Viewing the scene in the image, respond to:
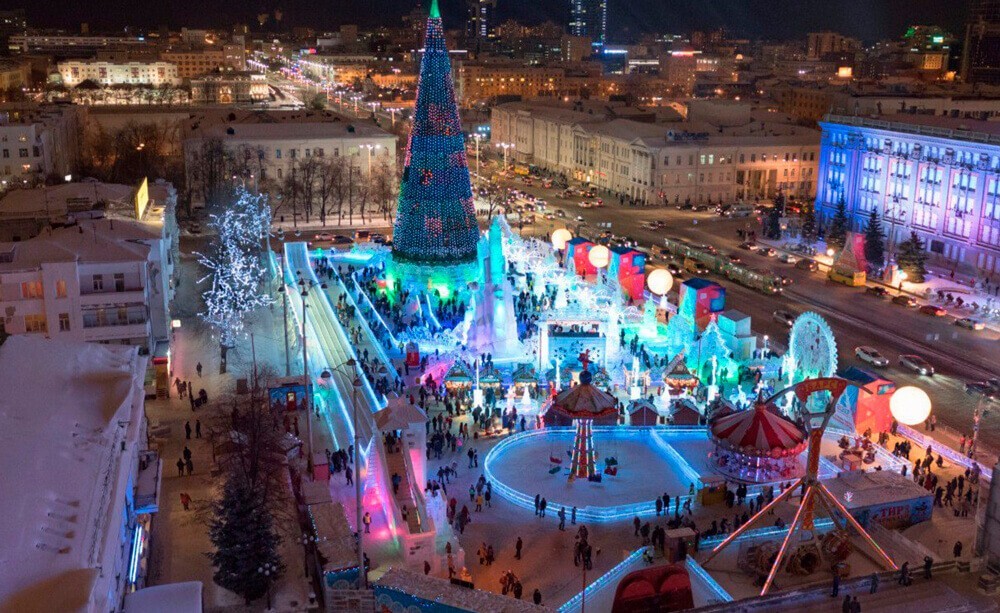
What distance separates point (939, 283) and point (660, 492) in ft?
99.7

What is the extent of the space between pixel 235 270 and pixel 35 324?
1163 cm

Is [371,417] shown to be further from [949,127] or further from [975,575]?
[949,127]

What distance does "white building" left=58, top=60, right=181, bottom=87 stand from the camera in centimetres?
14338

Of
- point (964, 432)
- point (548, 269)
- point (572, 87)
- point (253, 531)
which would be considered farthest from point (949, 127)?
point (572, 87)

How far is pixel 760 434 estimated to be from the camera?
2517 cm

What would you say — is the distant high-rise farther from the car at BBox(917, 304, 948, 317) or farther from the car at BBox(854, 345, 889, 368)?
the car at BBox(854, 345, 889, 368)

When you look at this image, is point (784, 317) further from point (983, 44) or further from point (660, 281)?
point (983, 44)

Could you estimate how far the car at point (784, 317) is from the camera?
41.2 m

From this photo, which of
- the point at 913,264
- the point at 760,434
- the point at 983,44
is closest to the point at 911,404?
the point at 760,434

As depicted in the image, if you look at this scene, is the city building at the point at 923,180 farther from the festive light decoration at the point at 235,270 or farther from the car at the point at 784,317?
the festive light decoration at the point at 235,270

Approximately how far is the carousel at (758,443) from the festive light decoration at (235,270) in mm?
18572

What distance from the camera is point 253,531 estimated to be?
18609 mm

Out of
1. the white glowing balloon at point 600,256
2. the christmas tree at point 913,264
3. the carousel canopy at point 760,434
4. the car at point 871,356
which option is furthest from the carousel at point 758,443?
the christmas tree at point 913,264

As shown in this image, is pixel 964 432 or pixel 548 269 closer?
pixel 964 432
